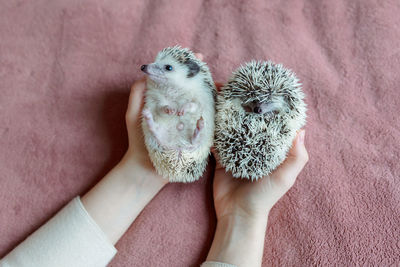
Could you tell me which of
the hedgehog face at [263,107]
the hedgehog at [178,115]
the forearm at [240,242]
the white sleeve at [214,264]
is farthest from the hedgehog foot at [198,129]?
the white sleeve at [214,264]

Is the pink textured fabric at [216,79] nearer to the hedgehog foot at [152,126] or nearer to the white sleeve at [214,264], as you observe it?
the white sleeve at [214,264]

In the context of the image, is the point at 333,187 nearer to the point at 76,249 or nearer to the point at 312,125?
the point at 312,125

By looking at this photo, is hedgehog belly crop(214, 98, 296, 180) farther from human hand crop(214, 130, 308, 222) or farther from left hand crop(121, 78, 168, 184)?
left hand crop(121, 78, 168, 184)

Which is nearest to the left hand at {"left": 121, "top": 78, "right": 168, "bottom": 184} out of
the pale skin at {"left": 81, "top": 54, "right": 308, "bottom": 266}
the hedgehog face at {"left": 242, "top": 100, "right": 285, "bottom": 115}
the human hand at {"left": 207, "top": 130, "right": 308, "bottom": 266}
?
the pale skin at {"left": 81, "top": 54, "right": 308, "bottom": 266}

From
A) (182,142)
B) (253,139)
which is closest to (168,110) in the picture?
(182,142)

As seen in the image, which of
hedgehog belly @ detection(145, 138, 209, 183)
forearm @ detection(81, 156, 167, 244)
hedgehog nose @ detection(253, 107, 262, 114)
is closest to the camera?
hedgehog nose @ detection(253, 107, 262, 114)
